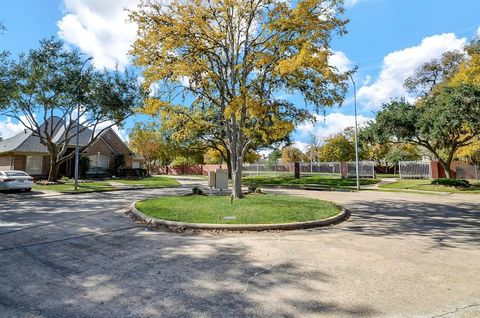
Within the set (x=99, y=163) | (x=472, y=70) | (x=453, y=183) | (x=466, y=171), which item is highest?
(x=472, y=70)

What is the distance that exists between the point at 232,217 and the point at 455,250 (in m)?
5.28

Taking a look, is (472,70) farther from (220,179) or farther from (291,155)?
(291,155)

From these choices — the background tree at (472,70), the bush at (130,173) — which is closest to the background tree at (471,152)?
the background tree at (472,70)

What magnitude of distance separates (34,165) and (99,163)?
Answer: 23.7 feet

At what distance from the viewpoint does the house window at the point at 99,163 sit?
115ft

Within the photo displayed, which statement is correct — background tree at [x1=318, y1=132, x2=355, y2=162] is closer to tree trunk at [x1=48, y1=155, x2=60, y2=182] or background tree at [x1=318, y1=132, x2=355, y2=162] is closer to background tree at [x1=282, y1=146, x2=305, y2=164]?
background tree at [x1=282, y1=146, x2=305, y2=164]

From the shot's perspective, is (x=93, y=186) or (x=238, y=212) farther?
(x=93, y=186)

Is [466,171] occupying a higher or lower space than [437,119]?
lower

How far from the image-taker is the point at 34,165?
30.1m

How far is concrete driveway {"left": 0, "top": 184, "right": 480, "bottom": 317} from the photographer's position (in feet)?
11.7

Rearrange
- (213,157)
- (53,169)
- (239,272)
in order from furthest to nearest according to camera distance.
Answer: (213,157) < (53,169) < (239,272)

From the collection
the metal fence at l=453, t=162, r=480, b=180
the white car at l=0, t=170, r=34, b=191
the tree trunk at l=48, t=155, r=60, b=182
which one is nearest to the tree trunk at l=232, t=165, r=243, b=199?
the white car at l=0, t=170, r=34, b=191

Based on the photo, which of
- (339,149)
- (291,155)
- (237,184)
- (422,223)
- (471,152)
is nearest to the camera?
(422,223)

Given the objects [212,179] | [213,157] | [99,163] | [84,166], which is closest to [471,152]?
[212,179]
